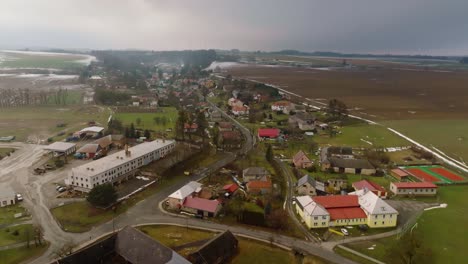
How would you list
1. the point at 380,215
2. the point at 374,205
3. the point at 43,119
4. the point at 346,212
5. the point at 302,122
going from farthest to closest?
the point at 43,119, the point at 302,122, the point at 346,212, the point at 374,205, the point at 380,215

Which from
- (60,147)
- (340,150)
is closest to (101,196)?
(60,147)

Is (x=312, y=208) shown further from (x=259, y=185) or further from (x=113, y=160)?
(x=113, y=160)

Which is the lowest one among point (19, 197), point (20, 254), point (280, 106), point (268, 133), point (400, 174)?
point (20, 254)

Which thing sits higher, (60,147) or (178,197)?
(60,147)

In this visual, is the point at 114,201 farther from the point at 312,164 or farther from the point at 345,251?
the point at 312,164

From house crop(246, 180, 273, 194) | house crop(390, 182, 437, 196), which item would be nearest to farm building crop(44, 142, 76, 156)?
house crop(246, 180, 273, 194)

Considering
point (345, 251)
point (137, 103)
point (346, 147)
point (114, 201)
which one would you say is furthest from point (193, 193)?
point (137, 103)

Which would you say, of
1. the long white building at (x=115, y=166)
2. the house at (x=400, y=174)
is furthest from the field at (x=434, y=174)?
the long white building at (x=115, y=166)
